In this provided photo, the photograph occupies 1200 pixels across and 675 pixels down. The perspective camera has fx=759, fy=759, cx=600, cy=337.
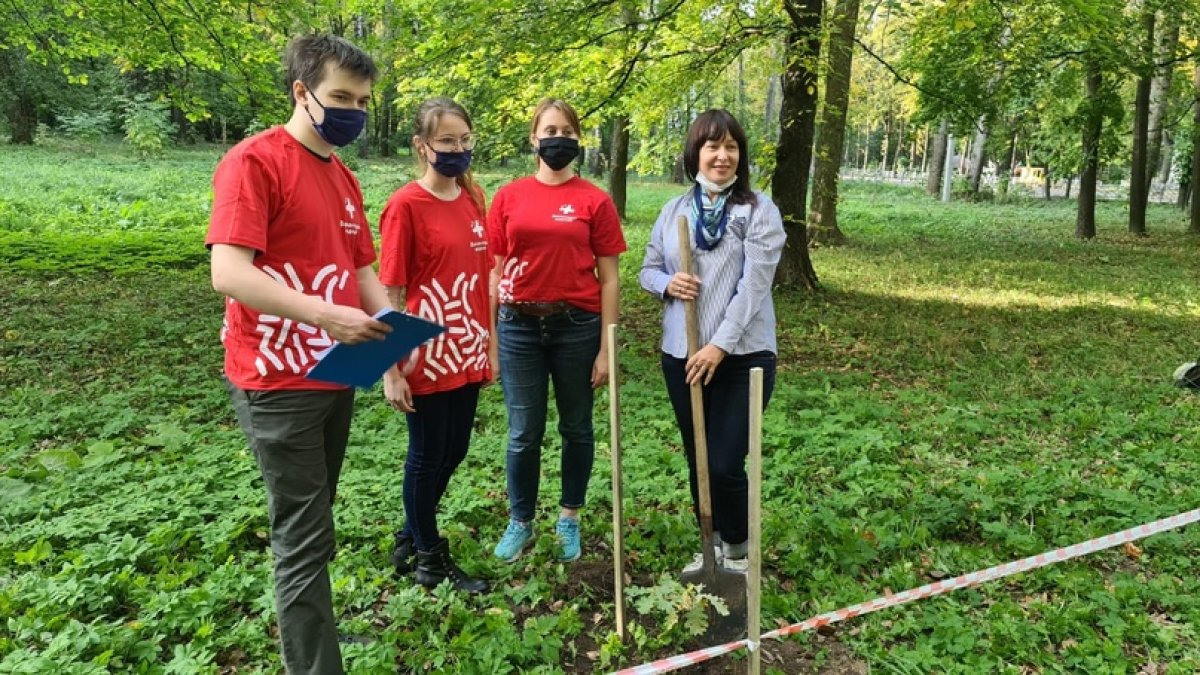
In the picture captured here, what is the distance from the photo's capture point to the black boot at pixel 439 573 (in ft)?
10.7

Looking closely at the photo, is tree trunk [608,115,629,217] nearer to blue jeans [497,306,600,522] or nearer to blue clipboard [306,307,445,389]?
blue jeans [497,306,600,522]

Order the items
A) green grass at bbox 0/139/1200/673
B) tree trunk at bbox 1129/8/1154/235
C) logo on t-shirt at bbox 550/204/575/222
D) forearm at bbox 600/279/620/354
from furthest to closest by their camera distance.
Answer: tree trunk at bbox 1129/8/1154/235
forearm at bbox 600/279/620/354
logo on t-shirt at bbox 550/204/575/222
green grass at bbox 0/139/1200/673

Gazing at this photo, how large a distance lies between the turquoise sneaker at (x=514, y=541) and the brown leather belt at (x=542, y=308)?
1.04 m

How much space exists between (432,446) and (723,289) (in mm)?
1348

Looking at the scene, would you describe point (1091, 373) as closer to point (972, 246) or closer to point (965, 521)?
point (965, 521)

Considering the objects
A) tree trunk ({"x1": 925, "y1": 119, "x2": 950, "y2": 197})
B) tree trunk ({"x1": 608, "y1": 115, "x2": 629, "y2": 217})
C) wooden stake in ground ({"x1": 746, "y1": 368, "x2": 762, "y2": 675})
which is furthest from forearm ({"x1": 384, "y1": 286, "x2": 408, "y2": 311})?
tree trunk ({"x1": 925, "y1": 119, "x2": 950, "y2": 197})

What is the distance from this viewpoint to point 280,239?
2158mm

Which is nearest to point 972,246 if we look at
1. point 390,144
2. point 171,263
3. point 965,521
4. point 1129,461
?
point 1129,461

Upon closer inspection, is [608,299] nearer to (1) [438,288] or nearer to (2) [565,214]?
(2) [565,214]

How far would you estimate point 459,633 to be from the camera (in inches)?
119

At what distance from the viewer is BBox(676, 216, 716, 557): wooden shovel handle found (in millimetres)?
2850

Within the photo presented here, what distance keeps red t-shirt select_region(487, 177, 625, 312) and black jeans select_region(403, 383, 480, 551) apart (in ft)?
1.65

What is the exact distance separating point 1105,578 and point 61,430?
6.32m

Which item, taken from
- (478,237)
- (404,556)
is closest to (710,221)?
(478,237)
